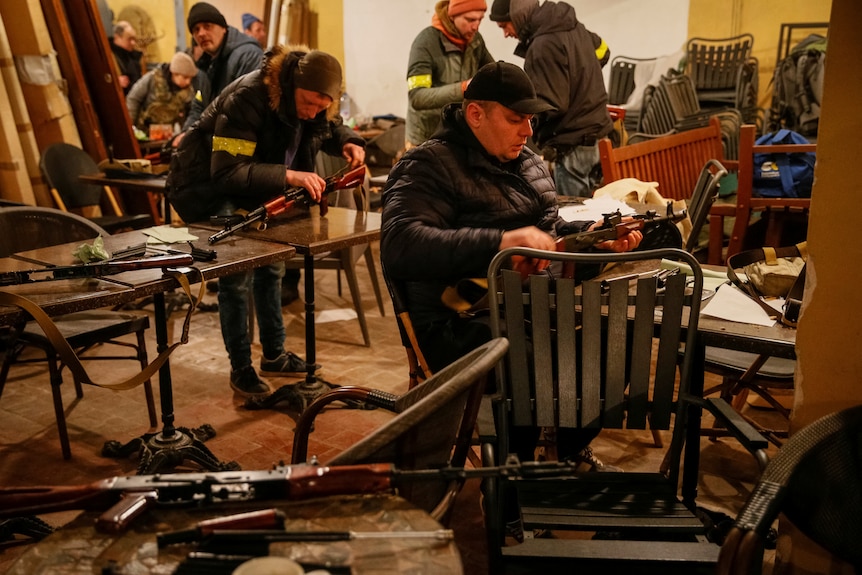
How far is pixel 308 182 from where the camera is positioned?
136 inches

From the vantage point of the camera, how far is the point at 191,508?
141 cm

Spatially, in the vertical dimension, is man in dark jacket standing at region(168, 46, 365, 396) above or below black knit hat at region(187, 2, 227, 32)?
below

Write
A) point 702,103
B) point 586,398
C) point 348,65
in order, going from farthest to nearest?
point 348,65, point 702,103, point 586,398

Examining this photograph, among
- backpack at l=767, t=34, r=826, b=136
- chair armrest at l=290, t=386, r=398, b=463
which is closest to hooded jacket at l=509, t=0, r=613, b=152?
chair armrest at l=290, t=386, r=398, b=463

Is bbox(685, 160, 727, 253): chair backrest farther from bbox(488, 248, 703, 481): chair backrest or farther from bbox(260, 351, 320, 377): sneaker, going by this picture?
bbox(260, 351, 320, 377): sneaker

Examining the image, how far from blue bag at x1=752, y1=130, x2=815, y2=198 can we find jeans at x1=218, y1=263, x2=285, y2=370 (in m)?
2.88

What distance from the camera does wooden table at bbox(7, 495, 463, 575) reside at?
4.13ft

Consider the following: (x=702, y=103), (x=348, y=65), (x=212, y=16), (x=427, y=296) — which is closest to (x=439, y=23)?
(x=212, y=16)

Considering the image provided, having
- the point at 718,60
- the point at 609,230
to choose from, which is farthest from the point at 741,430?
the point at 718,60

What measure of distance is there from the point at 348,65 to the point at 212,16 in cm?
540

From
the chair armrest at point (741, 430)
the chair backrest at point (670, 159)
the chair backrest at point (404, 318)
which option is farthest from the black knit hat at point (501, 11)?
the chair armrest at point (741, 430)

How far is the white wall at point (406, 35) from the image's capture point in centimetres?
844

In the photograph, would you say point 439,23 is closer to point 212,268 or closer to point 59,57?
point 212,268

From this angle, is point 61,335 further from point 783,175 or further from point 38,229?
point 783,175
